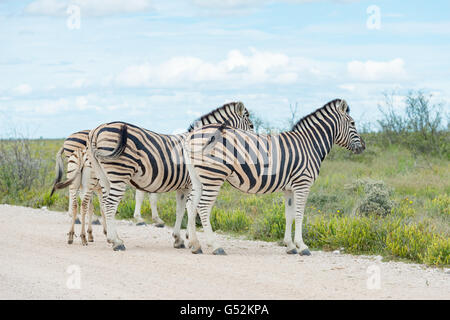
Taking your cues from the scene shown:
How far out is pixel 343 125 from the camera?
10.4 metres

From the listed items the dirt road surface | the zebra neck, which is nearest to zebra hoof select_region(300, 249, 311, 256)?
the dirt road surface

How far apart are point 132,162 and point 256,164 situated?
1.98 meters

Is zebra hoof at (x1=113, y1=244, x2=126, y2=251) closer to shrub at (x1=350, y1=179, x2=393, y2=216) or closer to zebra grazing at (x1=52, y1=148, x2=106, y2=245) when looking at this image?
zebra grazing at (x1=52, y1=148, x2=106, y2=245)

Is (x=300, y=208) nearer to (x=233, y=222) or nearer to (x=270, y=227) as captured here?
(x=270, y=227)

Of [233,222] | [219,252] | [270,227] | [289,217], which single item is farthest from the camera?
[233,222]

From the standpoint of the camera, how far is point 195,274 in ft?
26.0

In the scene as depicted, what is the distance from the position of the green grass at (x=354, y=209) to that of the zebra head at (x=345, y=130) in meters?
1.31

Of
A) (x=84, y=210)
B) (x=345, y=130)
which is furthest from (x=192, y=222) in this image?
(x=345, y=130)

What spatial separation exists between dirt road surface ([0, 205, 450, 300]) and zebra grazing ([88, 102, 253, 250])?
0.89 metres

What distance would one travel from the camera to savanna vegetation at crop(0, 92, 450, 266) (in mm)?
9805
